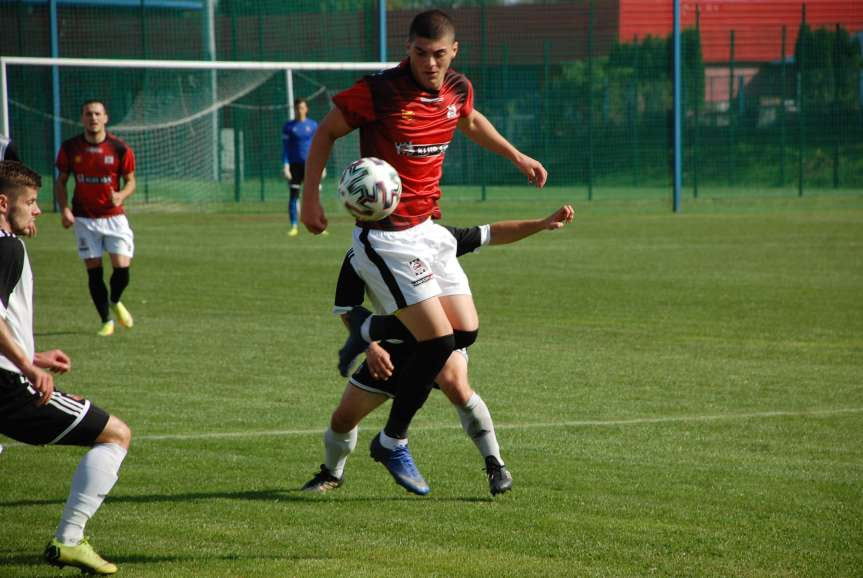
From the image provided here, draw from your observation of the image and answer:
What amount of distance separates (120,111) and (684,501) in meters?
27.3

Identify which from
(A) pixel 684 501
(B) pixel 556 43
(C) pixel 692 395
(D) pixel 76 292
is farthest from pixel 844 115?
(A) pixel 684 501

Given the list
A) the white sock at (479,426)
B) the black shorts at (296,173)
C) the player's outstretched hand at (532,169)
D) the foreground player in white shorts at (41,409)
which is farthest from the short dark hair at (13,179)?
the black shorts at (296,173)

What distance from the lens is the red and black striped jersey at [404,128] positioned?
6102mm

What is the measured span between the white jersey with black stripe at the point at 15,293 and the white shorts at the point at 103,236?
796cm

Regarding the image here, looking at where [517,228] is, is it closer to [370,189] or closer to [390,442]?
[370,189]

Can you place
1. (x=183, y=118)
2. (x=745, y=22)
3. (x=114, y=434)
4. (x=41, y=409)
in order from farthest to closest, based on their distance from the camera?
(x=745, y=22), (x=183, y=118), (x=114, y=434), (x=41, y=409)

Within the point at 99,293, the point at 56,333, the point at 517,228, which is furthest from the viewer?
the point at 99,293

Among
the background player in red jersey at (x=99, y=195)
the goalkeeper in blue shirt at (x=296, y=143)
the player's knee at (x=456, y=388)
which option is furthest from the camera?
the goalkeeper in blue shirt at (x=296, y=143)

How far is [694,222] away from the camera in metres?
26.3

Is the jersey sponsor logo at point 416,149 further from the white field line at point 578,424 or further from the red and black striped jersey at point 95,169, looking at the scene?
the red and black striped jersey at point 95,169

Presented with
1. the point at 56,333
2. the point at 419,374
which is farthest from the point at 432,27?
the point at 56,333

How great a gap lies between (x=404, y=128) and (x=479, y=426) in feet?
4.95

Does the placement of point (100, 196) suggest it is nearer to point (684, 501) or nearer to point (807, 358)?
point (807, 358)

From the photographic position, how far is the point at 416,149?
6242 mm
